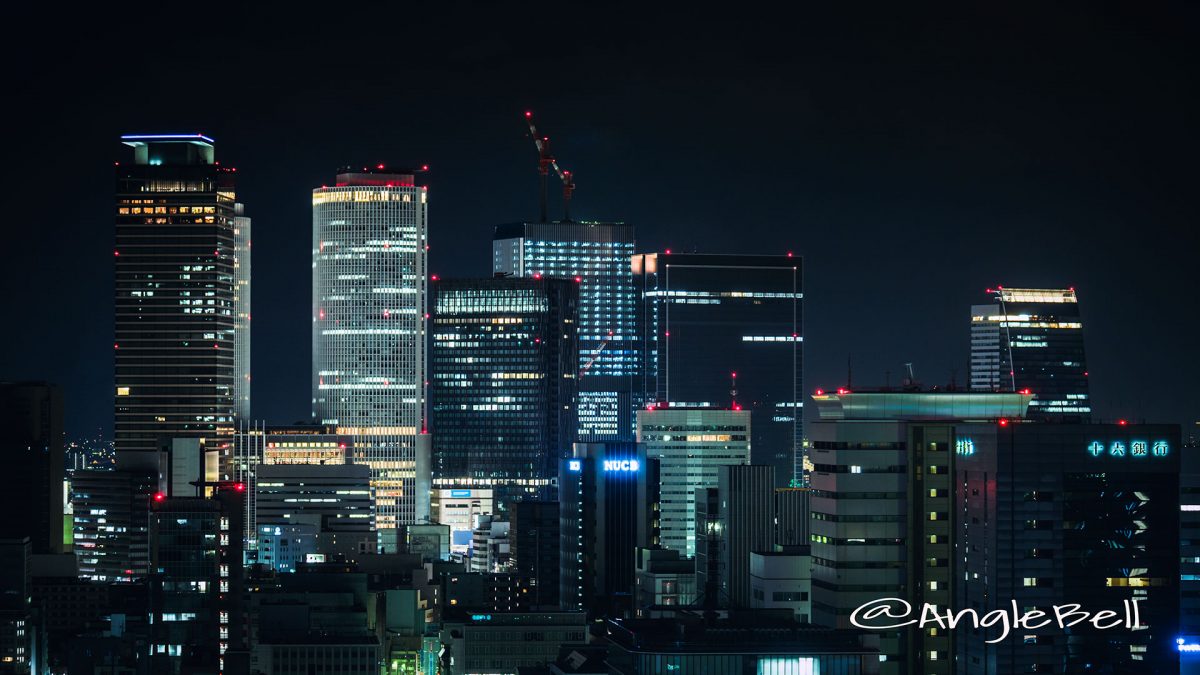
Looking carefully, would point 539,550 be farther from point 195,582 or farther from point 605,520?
point 195,582

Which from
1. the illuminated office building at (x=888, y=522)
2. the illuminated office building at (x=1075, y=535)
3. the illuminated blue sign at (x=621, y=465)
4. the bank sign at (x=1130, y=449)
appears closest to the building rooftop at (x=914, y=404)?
the illuminated office building at (x=888, y=522)

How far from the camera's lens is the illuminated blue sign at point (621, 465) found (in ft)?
596

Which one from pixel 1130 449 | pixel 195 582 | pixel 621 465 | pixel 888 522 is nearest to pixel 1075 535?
pixel 1130 449

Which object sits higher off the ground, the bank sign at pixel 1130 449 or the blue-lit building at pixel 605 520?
the bank sign at pixel 1130 449

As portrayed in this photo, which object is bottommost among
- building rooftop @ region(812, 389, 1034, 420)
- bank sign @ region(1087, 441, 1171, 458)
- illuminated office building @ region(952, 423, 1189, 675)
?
illuminated office building @ region(952, 423, 1189, 675)

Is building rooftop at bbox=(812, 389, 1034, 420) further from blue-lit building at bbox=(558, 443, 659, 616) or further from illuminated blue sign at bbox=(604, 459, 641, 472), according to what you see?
illuminated blue sign at bbox=(604, 459, 641, 472)

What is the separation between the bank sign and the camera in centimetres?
10494

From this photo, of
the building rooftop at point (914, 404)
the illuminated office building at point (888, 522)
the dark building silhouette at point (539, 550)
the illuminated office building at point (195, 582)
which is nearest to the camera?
the illuminated office building at point (888, 522)

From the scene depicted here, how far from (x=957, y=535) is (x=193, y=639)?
44.9 m

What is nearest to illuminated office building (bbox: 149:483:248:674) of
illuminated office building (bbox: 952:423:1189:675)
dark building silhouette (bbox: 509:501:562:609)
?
illuminated office building (bbox: 952:423:1189:675)

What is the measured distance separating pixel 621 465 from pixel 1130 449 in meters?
80.1

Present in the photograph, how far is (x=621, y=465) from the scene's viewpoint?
598 feet

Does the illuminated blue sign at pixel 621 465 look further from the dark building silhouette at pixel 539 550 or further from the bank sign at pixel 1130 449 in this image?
the bank sign at pixel 1130 449

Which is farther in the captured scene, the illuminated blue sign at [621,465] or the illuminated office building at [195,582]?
the illuminated blue sign at [621,465]
